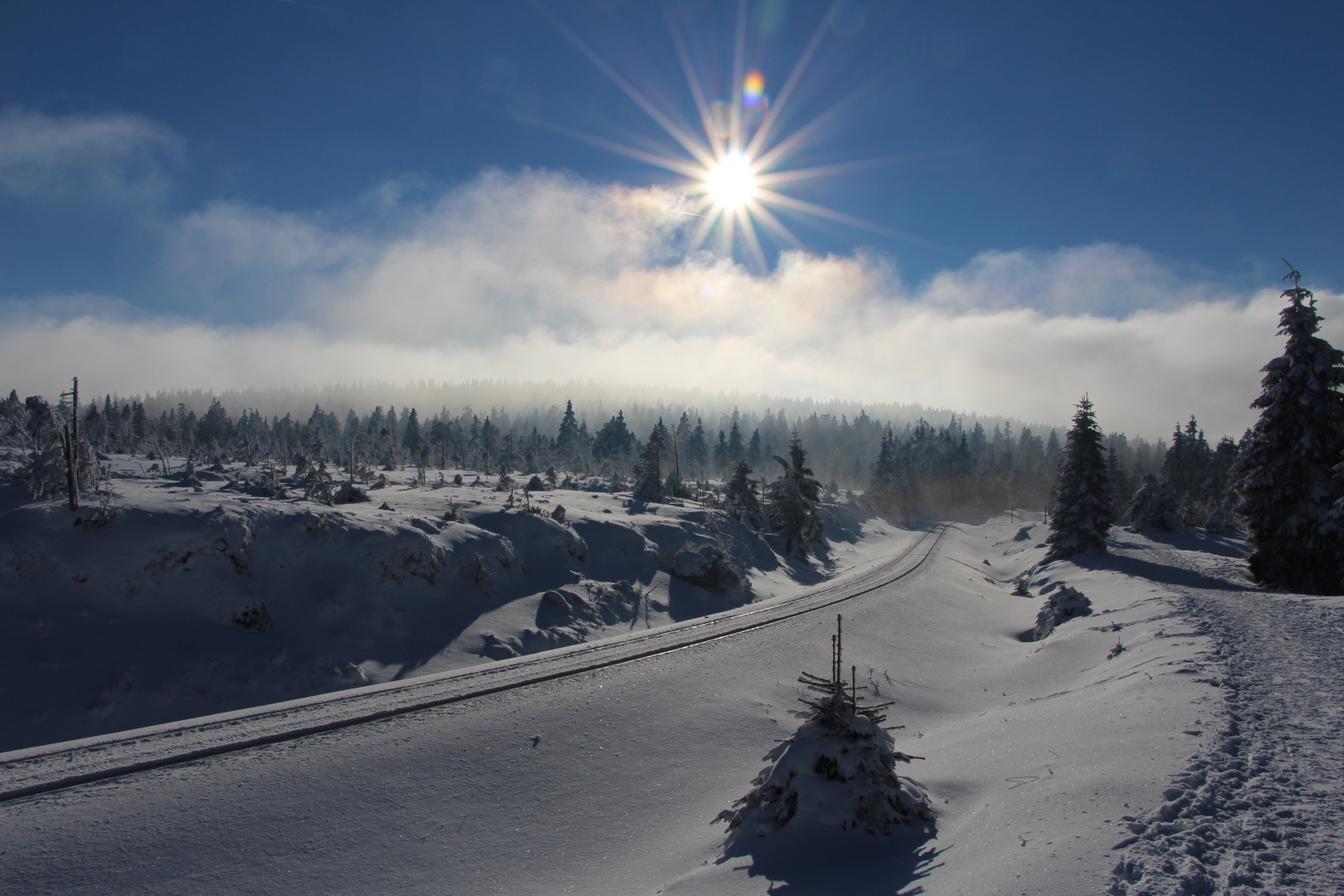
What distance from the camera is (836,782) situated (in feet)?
27.1

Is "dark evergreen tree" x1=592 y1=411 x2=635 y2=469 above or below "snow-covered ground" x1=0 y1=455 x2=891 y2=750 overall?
above

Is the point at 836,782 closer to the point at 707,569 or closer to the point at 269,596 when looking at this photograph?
the point at 269,596

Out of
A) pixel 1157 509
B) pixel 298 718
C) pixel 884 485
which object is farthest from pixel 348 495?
pixel 884 485

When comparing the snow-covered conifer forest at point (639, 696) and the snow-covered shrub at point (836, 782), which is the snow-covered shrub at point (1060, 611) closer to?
the snow-covered conifer forest at point (639, 696)

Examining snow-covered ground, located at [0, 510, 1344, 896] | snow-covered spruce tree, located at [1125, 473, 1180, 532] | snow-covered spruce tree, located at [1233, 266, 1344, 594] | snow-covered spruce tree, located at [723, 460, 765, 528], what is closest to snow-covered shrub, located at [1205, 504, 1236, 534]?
snow-covered spruce tree, located at [1125, 473, 1180, 532]

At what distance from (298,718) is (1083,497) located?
42911 mm

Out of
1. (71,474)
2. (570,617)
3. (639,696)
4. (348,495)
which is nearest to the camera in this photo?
(639,696)

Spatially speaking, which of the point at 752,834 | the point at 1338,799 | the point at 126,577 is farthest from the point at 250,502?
the point at 1338,799

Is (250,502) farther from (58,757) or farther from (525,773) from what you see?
(525,773)

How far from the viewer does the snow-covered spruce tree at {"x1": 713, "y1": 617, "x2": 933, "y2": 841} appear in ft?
26.2

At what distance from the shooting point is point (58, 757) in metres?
10.6

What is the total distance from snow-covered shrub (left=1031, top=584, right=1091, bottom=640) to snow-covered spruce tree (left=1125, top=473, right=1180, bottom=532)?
38093 millimetres

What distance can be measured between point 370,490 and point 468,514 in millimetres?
14307

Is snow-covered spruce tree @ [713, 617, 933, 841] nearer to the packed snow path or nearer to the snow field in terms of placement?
the snow field
